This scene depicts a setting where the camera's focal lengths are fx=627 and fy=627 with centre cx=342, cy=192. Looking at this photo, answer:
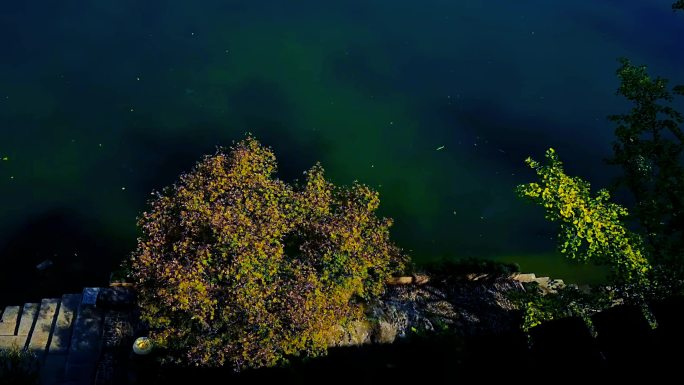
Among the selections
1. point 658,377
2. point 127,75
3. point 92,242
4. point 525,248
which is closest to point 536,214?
point 525,248

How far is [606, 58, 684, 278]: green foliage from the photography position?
11.9m

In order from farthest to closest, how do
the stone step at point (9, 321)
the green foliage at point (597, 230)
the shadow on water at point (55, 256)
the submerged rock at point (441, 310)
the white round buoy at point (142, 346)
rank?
1. the shadow on water at point (55, 256)
2. the submerged rock at point (441, 310)
3. the stone step at point (9, 321)
4. the white round buoy at point (142, 346)
5. the green foliage at point (597, 230)

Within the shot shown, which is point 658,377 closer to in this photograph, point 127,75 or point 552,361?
point 552,361

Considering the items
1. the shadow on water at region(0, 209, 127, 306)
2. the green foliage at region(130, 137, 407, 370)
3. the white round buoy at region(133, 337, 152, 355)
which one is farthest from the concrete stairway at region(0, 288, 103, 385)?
the green foliage at region(130, 137, 407, 370)

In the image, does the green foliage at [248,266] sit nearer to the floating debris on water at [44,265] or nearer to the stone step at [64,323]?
the stone step at [64,323]

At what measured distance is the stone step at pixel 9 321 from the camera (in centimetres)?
1380

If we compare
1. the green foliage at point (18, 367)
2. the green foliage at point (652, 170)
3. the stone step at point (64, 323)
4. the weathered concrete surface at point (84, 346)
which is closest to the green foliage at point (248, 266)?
the weathered concrete surface at point (84, 346)

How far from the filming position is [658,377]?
869cm

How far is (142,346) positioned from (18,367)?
2343mm

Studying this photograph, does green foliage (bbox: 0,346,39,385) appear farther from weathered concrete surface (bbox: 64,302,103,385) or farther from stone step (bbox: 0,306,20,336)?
weathered concrete surface (bbox: 64,302,103,385)

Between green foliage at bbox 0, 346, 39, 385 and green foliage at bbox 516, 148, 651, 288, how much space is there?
1005cm

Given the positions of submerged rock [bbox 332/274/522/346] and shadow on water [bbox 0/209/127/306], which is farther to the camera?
shadow on water [bbox 0/209/127/306]

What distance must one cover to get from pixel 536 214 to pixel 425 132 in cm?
420

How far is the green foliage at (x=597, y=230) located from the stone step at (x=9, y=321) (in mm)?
11312
